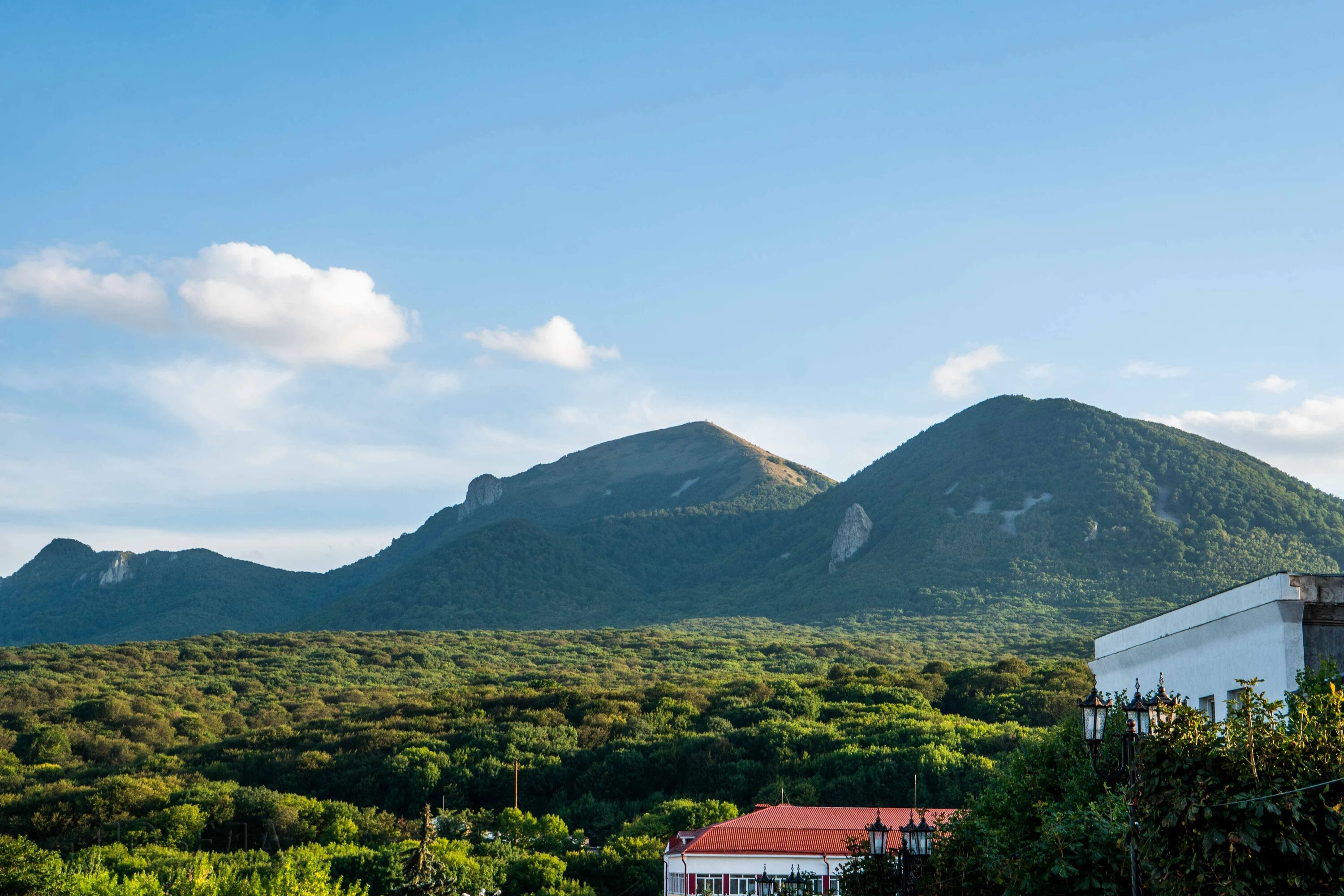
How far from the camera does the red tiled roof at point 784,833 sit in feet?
139

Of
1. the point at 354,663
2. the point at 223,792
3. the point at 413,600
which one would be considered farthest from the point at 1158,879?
the point at 413,600

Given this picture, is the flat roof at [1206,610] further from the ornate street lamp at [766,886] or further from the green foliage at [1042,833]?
the ornate street lamp at [766,886]

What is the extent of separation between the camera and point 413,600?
181 m

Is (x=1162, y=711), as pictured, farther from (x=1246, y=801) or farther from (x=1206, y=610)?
(x=1206, y=610)

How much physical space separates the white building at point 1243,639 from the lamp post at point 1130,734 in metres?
1.18

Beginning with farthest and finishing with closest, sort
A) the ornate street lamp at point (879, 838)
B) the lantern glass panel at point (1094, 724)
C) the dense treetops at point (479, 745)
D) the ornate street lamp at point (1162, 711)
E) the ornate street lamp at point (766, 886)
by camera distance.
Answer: the dense treetops at point (479, 745), the ornate street lamp at point (766, 886), the ornate street lamp at point (879, 838), the lantern glass panel at point (1094, 724), the ornate street lamp at point (1162, 711)

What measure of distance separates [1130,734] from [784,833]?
32.4 metres

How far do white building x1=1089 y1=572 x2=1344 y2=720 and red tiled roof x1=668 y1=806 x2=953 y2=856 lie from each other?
21219 millimetres

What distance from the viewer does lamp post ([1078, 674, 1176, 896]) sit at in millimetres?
11625

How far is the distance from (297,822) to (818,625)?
88.4 m

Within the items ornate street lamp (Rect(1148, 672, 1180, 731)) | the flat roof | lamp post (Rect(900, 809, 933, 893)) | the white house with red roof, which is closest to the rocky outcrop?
the white house with red roof

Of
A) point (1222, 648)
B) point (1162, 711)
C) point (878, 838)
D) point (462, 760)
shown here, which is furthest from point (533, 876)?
point (1162, 711)

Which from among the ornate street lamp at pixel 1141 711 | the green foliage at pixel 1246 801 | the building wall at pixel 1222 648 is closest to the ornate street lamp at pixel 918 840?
the green foliage at pixel 1246 801

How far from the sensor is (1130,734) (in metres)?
13.0
